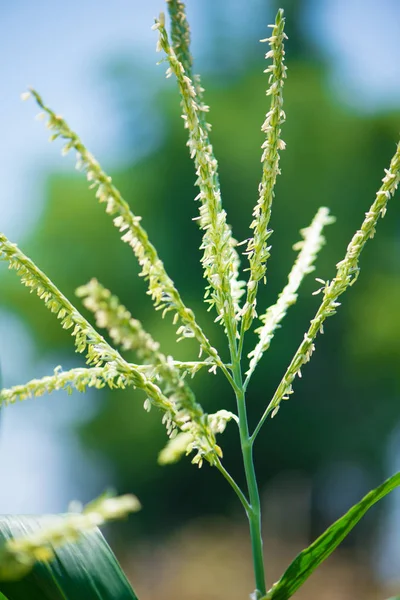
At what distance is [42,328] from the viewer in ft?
24.1

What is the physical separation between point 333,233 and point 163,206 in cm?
186

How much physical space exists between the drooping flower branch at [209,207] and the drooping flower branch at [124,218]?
4cm

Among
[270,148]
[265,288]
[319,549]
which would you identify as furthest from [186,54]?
[265,288]

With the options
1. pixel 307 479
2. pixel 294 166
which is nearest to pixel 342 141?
pixel 294 166

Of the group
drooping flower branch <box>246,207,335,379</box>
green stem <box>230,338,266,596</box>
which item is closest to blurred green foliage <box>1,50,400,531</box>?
drooping flower branch <box>246,207,335,379</box>

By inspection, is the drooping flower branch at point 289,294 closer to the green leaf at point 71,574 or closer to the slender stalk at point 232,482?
the slender stalk at point 232,482

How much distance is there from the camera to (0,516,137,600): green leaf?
0.45m

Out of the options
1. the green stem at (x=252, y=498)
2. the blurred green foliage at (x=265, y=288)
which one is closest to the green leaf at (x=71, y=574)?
the green stem at (x=252, y=498)

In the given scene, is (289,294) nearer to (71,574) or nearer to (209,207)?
(209,207)

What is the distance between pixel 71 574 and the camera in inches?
18.4

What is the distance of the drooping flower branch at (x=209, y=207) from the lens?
1.38 feet

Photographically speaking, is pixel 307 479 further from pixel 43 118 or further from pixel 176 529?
pixel 43 118

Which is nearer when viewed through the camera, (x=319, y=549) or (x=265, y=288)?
(x=319, y=549)

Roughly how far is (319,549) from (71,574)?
17 centimetres
